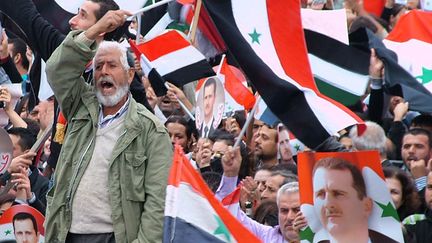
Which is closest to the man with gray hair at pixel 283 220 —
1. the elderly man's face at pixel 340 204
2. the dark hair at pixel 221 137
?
the elderly man's face at pixel 340 204

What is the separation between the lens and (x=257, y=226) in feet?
32.5

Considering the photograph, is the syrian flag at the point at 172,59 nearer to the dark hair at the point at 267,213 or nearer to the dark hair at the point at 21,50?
the dark hair at the point at 267,213

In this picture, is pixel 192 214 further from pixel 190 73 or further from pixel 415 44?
pixel 415 44

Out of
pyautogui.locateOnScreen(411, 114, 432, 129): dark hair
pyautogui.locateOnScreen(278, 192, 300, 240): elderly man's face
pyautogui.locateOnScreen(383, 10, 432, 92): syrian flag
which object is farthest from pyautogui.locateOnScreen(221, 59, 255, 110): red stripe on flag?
pyautogui.locateOnScreen(278, 192, 300, 240): elderly man's face

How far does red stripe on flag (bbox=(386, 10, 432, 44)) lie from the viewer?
1290 centimetres

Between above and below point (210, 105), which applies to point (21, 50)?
below

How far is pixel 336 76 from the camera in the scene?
32.2ft

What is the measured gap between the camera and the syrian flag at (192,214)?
25.2ft

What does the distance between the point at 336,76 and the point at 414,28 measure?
3.34 meters

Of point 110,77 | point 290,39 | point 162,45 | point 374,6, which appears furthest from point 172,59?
point 374,6

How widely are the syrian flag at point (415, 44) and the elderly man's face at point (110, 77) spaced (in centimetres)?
391

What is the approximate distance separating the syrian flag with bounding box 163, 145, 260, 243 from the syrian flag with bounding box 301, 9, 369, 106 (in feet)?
7.31

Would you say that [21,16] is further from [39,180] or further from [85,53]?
[39,180]

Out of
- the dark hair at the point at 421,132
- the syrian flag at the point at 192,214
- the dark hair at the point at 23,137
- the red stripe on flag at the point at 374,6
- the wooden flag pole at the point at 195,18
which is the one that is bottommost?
the red stripe on flag at the point at 374,6
